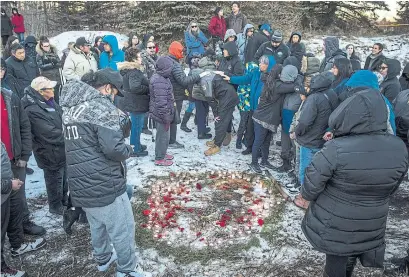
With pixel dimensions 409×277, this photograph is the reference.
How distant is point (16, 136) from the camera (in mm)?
4621

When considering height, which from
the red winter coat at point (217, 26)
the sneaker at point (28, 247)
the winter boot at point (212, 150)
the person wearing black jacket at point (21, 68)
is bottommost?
the sneaker at point (28, 247)

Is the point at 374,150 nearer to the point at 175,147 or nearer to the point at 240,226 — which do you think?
the point at 240,226

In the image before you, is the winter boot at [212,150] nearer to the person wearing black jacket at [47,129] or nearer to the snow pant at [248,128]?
the snow pant at [248,128]

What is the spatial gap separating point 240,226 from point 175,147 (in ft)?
11.0

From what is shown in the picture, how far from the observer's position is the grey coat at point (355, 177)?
3.06 m

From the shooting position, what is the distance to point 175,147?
8.20 metres

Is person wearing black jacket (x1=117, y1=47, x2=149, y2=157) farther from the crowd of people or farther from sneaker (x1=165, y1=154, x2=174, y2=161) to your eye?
sneaker (x1=165, y1=154, x2=174, y2=161)

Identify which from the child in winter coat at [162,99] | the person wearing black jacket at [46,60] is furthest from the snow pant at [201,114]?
the person wearing black jacket at [46,60]

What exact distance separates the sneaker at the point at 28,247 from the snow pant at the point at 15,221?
57mm

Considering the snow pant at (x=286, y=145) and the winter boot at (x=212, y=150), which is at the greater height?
the snow pant at (x=286, y=145)

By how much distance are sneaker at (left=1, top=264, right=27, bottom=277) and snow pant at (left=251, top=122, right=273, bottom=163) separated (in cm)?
446

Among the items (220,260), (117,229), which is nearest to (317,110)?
(220,260)

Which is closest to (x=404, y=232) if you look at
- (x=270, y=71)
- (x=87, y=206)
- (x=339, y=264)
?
(x=339, y=264)

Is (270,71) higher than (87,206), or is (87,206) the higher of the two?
(270,71)
